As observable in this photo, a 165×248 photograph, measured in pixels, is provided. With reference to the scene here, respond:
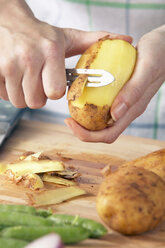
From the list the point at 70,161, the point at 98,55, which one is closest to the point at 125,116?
the point at 98,55

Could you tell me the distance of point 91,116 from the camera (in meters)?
1.73

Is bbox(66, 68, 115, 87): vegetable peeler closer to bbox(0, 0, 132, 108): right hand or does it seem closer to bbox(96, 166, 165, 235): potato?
bbox(0, 0, 132, 108): right hand

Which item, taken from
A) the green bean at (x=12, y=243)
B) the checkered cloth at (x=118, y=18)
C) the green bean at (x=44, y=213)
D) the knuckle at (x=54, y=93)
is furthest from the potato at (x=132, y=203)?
the checkered cloth at (x=118, y=18)

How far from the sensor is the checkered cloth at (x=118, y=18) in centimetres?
239

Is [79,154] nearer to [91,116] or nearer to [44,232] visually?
[91,116]

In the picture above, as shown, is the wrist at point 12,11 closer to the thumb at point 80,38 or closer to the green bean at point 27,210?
the thumb at point 80,38

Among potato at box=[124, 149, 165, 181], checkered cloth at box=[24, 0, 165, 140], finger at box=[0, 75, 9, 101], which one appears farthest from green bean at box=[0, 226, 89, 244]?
checkered cloth at box=[24, 0, 165, 140]

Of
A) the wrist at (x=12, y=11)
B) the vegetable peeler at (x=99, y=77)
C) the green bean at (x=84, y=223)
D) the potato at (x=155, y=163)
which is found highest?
the wrist at (x=12, y=11)

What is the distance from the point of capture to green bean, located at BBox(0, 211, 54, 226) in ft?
4.75

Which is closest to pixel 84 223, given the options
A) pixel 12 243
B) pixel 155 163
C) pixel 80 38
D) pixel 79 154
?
pixel 12 243

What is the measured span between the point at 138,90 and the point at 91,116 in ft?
0.70

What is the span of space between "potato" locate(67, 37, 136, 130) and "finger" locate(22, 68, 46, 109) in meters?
0.12

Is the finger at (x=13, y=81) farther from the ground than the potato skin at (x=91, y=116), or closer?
farther from the ground

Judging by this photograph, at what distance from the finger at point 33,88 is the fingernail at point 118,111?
0.29 meters
